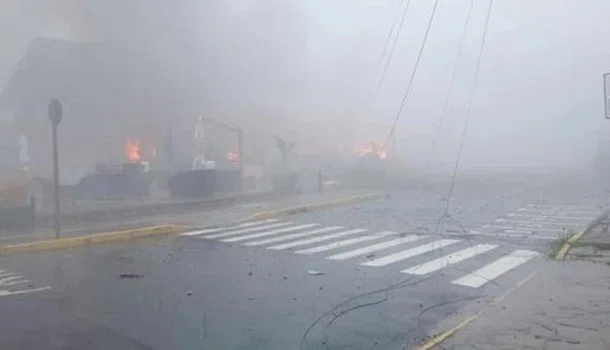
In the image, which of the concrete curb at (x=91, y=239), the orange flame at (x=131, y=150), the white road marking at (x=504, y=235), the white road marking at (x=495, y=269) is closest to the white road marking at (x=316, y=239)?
the white road marking at (x=504, y=235)

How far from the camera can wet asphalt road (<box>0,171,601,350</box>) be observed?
3773 mm

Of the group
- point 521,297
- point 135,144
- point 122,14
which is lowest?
point 521,297

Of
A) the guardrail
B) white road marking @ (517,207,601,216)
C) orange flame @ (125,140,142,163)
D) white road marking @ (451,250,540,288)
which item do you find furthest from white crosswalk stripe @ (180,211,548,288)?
orange flame @ (125,140,142,163)

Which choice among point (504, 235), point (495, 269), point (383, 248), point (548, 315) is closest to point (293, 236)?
point (383, 248)

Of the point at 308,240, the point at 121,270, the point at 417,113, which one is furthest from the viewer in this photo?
the point at 417,113

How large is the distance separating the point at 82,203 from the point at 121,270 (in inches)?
283

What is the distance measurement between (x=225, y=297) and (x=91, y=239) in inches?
141

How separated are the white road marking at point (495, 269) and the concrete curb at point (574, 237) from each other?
25 centimetres

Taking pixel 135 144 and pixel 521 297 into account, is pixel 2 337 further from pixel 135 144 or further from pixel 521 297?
pixel 135 144

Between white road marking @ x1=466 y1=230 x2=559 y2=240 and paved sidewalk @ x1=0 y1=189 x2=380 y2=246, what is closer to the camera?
white road marking @ x1=466 y1=230 x2=559 y2=240

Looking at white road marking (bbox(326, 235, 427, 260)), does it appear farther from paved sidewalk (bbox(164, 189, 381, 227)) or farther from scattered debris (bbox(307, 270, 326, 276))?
paved sidewalk (bbox(164, 189, 381, 227))

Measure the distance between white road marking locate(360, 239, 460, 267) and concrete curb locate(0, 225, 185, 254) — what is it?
3.37 meters

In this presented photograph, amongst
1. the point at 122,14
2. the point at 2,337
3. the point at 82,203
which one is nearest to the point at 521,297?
the point at 2,337

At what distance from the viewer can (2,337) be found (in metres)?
3.79
